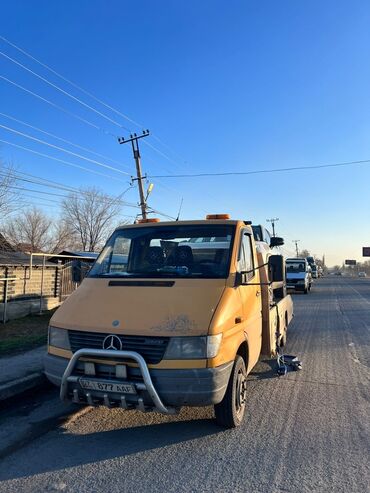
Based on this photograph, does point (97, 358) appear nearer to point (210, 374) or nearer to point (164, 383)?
point (164, 383)

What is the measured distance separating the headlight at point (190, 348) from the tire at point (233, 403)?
0.65 m

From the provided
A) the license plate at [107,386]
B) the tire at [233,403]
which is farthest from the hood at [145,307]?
the tire at [233,403]

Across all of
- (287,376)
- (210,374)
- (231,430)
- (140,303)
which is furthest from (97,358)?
(287,376)

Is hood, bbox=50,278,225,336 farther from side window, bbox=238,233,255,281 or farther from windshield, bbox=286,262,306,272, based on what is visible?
windshield, bbox=286,262,306,272

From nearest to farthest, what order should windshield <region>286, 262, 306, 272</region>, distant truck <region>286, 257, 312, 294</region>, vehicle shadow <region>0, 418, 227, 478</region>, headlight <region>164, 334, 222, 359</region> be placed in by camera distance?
vehicle shadow <region>0, 418, 227, 478</region>, headlight <region>164, 334, 222, 359</region>, distant truck <region>286, 257, 312, 294</region>, windshield <region>286, 262, 306, 272</region>

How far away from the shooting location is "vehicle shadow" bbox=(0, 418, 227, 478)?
3.82 m

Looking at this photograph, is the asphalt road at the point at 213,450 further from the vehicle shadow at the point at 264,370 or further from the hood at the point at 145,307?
the hood at the point at 145,307

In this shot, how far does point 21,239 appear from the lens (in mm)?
66125

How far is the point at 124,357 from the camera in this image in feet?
13.0

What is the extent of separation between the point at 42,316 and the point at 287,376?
36.5ft

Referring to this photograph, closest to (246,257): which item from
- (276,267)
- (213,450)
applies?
(276,267)

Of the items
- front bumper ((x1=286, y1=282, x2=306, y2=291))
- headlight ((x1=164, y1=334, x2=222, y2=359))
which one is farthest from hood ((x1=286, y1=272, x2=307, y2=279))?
headlight ((x1=164, y1=334, x2=222, y2=359))

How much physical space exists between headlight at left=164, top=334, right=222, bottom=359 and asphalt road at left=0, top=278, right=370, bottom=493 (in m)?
0.91

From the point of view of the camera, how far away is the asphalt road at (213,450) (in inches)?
138
